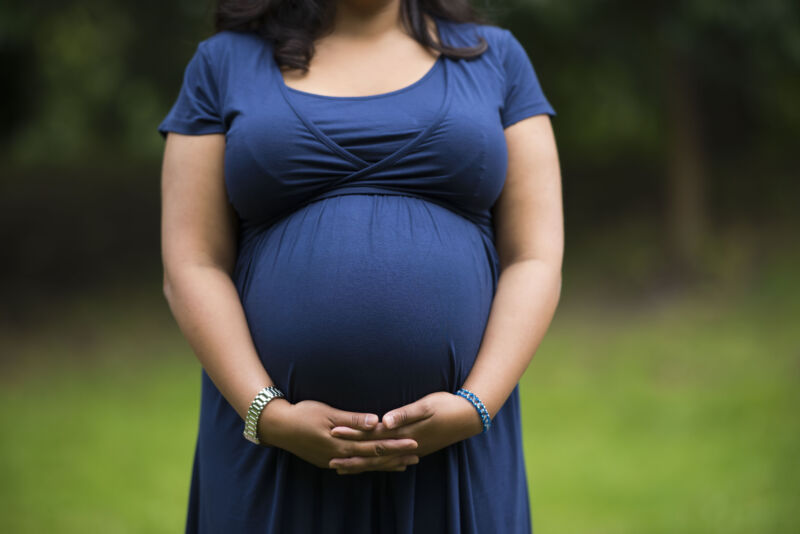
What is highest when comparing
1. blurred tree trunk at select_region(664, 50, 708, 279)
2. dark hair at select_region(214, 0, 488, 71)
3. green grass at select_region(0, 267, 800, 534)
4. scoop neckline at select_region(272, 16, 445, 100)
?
blurred tree trunk at select_region(664, 50, 708, 279)

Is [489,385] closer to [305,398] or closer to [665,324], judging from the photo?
[305,398]

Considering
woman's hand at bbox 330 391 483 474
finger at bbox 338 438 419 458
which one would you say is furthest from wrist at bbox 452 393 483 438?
finger at bbox 338 438 419 458

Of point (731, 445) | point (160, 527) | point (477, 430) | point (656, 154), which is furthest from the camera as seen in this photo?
point (656, 154)

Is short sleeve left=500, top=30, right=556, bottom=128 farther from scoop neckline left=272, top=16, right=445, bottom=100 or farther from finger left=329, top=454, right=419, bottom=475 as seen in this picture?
finger left=329, top=454, right=419, bottom=475

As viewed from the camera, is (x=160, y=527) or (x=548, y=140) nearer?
(x=548, y=140)

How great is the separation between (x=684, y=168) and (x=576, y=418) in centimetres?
329

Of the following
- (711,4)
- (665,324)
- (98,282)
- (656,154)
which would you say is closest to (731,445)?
(665,324)

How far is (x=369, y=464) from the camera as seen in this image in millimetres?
1586

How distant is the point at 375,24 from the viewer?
6.08ft

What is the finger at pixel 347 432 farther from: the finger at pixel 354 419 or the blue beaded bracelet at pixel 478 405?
the blue beaded bracelet at pixel 478 405

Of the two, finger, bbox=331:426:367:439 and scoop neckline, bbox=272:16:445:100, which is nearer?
finger, bbox=331:426:367:439

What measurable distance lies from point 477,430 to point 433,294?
0.30 m

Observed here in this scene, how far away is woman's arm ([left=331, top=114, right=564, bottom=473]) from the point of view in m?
1.59

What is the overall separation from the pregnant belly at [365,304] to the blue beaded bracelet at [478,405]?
0.04 m
